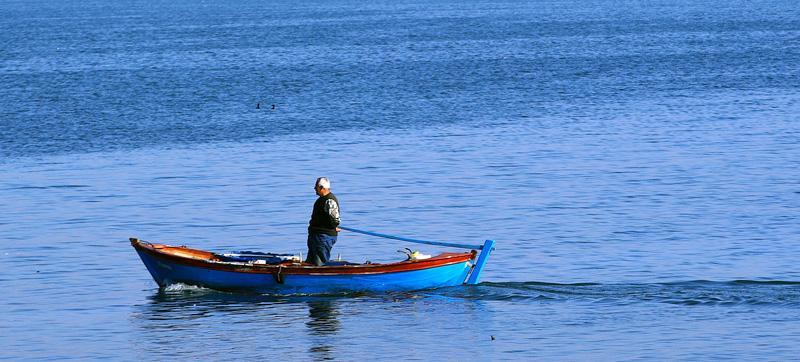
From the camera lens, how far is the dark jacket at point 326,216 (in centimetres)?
2598

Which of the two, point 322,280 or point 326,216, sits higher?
point 326,216

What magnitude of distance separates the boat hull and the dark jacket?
26.8 inches

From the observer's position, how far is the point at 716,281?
1078 inches

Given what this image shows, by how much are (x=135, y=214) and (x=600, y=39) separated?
7286 centimetres

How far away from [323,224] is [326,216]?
18cm

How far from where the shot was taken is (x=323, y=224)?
→ 26.2m

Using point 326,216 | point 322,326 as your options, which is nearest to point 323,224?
point 326,216

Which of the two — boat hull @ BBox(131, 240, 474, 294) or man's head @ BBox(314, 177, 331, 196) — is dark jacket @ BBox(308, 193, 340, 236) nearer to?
man's head @ BBox(314, 177, 331, 196)

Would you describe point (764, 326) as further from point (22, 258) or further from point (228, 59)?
point (228, 59)

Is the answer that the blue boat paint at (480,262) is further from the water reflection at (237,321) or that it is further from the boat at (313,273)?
the water reflection at (237,321)

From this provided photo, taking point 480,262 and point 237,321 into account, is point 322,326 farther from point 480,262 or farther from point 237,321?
point 480,262

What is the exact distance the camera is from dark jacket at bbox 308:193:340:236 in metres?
26.0

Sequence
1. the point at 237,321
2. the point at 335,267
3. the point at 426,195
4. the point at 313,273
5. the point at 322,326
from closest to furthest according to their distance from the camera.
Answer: the point at 322,326, the point at 237,321, the point at 335,267, the point at 313,273, the point at 426,195

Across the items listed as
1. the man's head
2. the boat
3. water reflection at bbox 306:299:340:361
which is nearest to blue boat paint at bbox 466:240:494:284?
the boat
